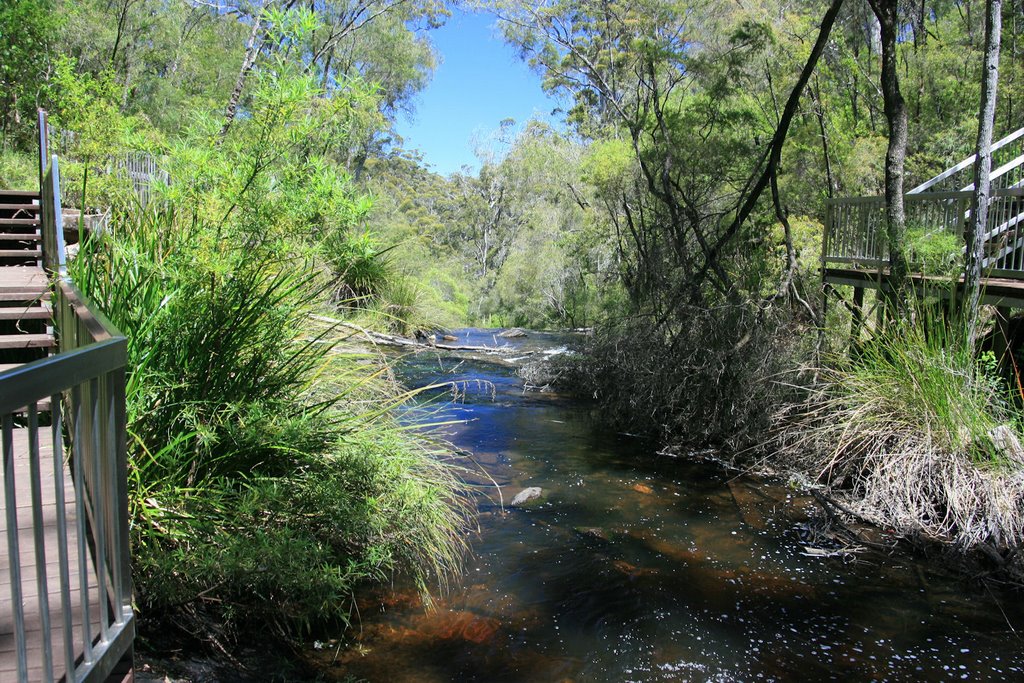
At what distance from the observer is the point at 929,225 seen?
9.26 meters

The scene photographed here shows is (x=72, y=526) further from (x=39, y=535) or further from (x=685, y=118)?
(x=685, y=118)

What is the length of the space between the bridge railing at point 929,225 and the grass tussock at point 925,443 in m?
1.33

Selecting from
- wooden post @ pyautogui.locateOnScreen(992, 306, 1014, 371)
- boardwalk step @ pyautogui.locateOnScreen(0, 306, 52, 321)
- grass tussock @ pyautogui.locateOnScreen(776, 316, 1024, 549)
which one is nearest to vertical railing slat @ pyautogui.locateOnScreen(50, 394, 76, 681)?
boardwalk step @ pyautogui.locateOnScreen(0, 306, 52, 321)

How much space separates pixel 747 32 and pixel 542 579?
11778mm

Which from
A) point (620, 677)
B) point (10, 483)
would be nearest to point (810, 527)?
point (620, 677)

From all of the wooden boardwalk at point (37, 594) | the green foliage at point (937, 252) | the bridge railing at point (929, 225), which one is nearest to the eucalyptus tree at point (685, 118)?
the bridge railing at point (929, 225)

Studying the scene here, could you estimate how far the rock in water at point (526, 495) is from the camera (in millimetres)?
7474

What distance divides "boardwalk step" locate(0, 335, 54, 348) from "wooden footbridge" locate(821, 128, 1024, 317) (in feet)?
26.8

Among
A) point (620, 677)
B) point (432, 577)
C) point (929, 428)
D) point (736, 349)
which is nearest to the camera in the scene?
point (620, 677)

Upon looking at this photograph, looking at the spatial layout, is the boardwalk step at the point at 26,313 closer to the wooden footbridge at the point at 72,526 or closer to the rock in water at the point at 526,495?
the wooden footbridge at the point at 72,526

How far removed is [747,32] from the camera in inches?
532

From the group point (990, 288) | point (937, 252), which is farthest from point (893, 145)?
point (990, 288)

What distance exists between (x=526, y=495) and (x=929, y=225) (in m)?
6.38

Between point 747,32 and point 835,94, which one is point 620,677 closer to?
point 747,32
